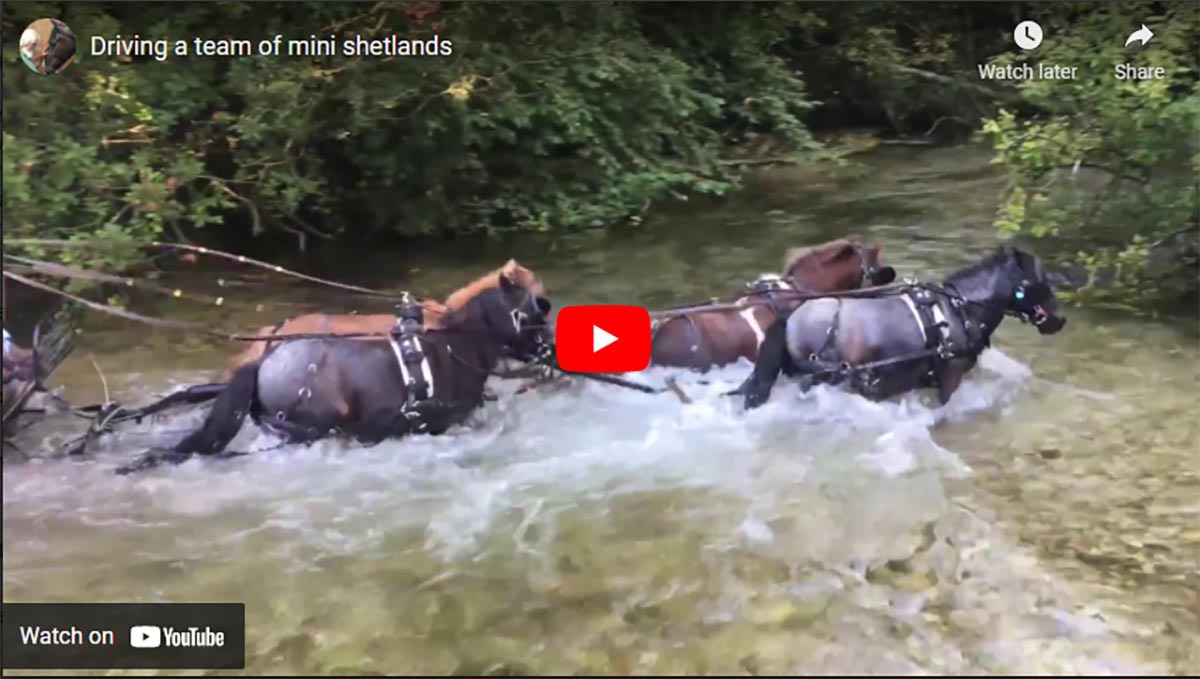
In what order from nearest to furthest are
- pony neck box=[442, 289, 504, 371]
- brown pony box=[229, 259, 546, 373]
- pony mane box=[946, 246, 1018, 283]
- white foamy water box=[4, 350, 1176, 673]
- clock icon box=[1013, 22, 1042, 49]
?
1. white foamy water box=[4, 350, 1176, 673]
2. clock icon box=[1013, 22, 1042, 49]
3. brown pony box=[229, 259, 546, 373]
4. pony neck box=[442, 289, 504, 371]
5. pony mane box=[946, 246, 1018, 283]

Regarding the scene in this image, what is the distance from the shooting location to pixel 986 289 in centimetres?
199

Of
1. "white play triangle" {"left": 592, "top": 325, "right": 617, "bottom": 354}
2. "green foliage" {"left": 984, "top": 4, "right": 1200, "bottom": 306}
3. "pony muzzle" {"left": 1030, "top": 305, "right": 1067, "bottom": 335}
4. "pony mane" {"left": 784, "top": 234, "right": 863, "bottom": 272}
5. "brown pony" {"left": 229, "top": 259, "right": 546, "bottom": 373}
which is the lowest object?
"pony muzzle" {"left": 1030, "top": 305, "right": 1067, "bottom": 335}

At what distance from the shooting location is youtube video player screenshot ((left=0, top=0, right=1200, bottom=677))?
1.32m

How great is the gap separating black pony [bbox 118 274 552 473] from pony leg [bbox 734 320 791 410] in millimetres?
387

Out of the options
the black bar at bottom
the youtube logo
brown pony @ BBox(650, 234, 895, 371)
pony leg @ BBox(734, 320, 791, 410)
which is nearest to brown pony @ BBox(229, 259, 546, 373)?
the youtube logo

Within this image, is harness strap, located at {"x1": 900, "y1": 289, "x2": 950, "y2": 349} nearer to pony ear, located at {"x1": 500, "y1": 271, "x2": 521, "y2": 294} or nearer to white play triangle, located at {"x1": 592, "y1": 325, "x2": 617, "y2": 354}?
white play triangle, located at {"x1": 592, "y1": 325, "x2": 617, "y2": 354}

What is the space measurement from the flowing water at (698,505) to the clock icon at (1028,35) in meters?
0.29

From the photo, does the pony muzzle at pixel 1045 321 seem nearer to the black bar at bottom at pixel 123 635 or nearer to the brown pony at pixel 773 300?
the brown pony at pixel 773 300

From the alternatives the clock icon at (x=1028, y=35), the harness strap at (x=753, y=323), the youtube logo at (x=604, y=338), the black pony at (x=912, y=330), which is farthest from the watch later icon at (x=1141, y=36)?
the youtube logo at (x=604, y=338)

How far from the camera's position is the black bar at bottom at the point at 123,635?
1268mm

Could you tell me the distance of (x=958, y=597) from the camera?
52.5 inches

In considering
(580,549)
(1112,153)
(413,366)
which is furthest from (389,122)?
(1112,153)

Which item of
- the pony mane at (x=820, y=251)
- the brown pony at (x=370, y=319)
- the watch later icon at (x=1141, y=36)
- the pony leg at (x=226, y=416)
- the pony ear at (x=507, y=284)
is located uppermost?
the watch later icon at (x=1141, y=36)

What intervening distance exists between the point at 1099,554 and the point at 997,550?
5.6 inches
